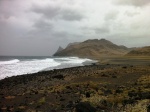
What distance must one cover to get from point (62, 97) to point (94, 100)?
3147mm

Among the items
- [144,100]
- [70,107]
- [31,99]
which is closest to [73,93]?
[31,99]

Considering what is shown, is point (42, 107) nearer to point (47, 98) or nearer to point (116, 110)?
point (47, 98)

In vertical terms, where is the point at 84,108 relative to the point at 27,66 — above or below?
below

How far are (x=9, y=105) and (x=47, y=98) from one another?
2881 millimetres

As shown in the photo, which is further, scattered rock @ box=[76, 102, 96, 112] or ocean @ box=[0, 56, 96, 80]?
ocean @ box=[0, 56, 96, 80]

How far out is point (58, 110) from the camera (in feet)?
50.6

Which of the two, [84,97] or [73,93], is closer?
[84,97]

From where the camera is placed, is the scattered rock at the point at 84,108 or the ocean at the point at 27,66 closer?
the scattered rock at the point at 84,108

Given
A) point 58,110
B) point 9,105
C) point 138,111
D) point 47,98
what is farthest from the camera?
point 47,98

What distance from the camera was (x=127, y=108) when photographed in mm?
14617

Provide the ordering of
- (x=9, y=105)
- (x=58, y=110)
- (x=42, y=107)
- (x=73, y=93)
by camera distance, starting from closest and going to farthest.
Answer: (x=58, y=110), (x=42, y=107), (x=9, y=105), (x=73, y=93)

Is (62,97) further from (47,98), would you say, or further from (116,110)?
(116,110)

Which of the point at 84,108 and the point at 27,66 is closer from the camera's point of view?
the point at 84,108

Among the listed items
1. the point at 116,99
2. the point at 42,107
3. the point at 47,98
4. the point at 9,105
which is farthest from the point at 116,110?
the point at 9,105
